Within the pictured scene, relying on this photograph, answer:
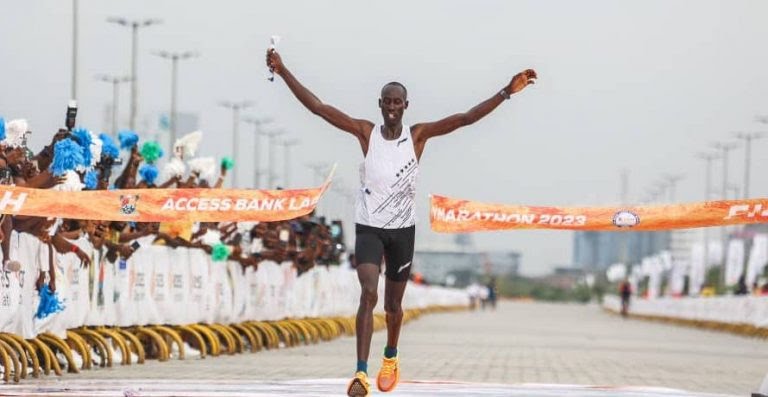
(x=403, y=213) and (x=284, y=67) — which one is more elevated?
(x=284, y=67)

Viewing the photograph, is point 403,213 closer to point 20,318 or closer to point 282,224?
point 20,318

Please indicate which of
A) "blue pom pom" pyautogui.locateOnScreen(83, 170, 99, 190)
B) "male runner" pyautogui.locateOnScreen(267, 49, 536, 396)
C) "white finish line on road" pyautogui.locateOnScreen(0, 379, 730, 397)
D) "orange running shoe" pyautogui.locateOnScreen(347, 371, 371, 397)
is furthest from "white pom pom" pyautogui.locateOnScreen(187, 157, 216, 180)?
"orange running shoe" pyautogui.locateOnScreen(347, 371, 371, 397)

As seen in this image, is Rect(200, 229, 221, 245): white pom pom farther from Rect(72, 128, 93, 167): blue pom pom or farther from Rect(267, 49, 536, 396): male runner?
Rect(267, 49, 536, 396): male runner

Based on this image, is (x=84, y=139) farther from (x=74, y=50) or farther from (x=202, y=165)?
(x=74, y=50)

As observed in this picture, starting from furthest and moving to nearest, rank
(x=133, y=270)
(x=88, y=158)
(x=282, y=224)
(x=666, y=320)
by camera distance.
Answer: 1. (x=666, y=320)
2. (x=282, y=224)
3. (x=133, y=270)
4. (x=88, y=158)

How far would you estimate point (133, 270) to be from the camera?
20.9 meters

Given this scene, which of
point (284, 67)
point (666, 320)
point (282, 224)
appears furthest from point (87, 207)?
point (666, 320)

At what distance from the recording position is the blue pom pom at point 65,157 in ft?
52.9

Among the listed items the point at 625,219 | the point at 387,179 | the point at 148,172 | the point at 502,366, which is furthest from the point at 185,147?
the point at 387,179

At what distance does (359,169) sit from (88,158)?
463cm

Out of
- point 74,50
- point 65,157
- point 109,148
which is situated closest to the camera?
point 65,157

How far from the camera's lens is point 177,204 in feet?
51.6

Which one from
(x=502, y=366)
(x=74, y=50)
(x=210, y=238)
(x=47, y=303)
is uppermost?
(x=74, y=50)

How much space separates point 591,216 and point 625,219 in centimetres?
43
